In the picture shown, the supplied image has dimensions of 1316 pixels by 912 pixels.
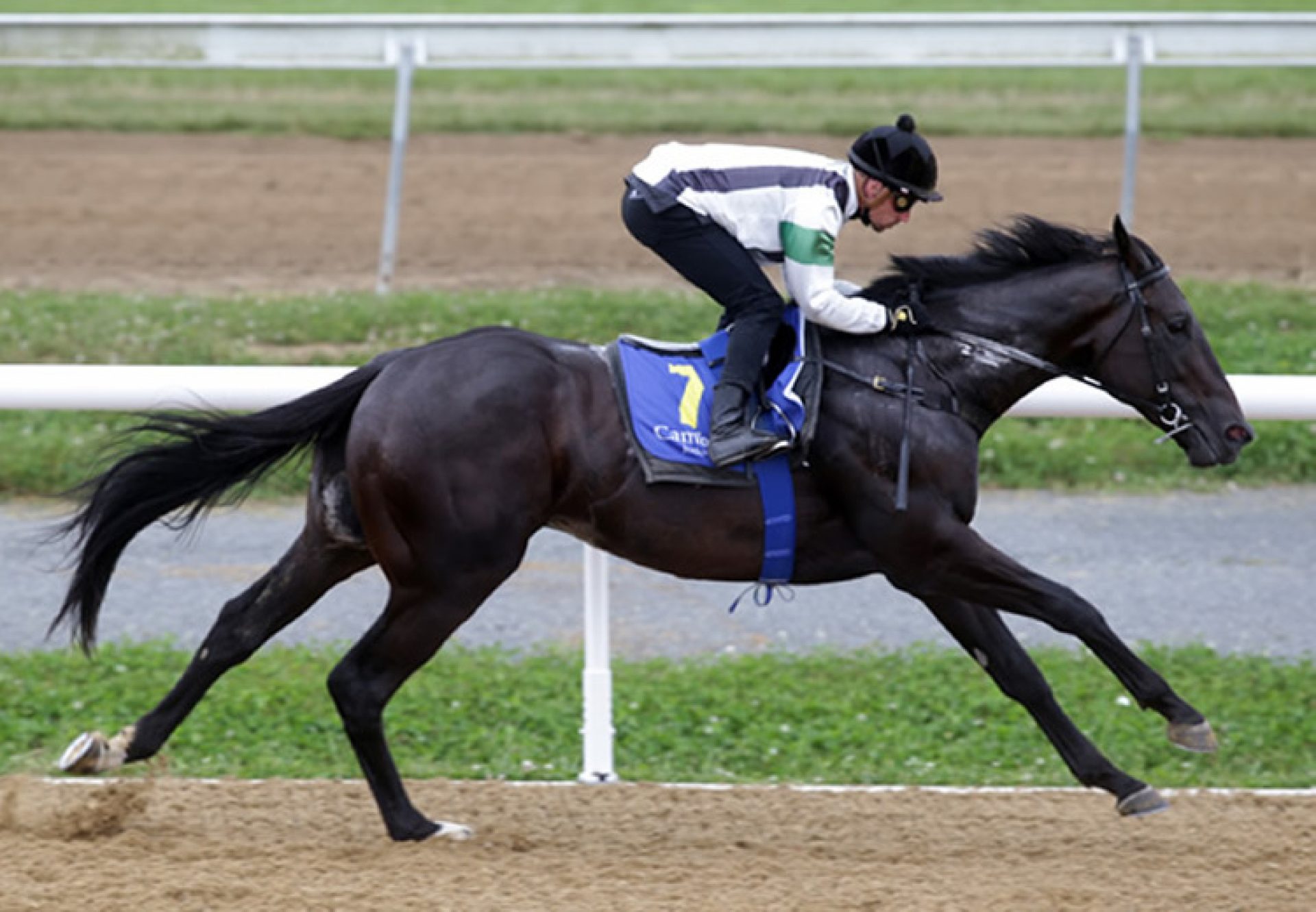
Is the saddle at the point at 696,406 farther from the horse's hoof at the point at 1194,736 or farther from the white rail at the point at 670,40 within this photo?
the white rail at the point at 670,40

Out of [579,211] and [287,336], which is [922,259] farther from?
[579,211]

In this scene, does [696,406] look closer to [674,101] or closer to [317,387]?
[317,387]

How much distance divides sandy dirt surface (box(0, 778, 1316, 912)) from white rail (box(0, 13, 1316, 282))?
672cm

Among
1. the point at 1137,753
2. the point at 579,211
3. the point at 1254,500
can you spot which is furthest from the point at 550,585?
the point at 579,211

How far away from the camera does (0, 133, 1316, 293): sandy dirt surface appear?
1313 centimetres

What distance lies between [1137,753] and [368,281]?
7.49 metres

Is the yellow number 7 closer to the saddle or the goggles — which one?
the saddle

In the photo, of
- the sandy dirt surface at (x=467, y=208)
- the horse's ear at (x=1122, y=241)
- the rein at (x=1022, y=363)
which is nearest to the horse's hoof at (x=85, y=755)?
the rein at (x=1022, y=363)

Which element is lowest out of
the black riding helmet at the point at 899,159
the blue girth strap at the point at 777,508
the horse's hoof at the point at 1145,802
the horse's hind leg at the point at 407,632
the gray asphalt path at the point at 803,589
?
the gray asphalt path at the point at 803,589

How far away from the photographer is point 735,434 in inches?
213

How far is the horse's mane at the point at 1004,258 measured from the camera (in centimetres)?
579

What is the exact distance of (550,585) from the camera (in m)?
8.68

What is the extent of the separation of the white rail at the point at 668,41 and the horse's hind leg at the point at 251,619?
6627mm

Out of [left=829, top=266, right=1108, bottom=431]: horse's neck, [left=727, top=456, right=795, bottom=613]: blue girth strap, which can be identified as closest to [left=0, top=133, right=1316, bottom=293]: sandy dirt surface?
[left=829, top=266, right=1108, bottom=431]: horse's neck
